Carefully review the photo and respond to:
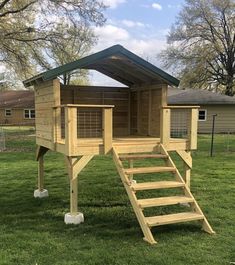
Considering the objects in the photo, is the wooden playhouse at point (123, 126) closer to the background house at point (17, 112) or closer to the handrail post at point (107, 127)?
the handrail post at point (107, 127)

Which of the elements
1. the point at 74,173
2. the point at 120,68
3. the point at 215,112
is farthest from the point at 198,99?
the point at 74,173

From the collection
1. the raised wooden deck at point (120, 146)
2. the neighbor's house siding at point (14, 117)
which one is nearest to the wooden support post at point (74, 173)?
the raised wooden deck at point (120, 146)

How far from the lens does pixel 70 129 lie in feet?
19.1

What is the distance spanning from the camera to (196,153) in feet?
46.3

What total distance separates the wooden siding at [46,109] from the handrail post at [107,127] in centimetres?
89

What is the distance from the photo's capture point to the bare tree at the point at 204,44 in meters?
33.6

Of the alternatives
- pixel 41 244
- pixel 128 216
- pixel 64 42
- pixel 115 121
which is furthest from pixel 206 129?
Answer: pixel 41 244

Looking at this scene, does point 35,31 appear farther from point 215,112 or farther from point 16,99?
point 16,99

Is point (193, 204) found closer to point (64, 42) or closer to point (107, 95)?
point (107, 95)

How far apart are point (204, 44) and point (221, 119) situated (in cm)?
1029

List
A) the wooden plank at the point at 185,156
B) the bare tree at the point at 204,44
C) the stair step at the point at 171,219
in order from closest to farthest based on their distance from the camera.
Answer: the stair step at the point at 171,219
the wooden plank at the point at 185,156
the bare tree at the point at 204,44

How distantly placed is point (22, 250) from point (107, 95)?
4435mm

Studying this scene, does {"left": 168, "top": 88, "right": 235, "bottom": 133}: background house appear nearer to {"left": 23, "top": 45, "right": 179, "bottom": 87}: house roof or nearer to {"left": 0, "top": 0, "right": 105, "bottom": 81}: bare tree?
{"left": 0, "top": 0, "right": 105, "bottom": 81}: bare tree

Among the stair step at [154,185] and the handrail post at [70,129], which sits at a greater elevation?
the handrail post at [70,129]
